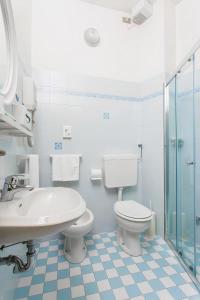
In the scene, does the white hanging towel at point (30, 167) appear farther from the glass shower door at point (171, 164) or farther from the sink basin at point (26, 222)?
the glass shower door at point (171, 164)

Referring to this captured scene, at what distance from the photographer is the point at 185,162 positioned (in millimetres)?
1544

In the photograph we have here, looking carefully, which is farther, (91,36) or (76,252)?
(91,36)

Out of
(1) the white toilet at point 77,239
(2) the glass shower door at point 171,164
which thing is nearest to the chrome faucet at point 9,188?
(1) the white toilet at point 77,239

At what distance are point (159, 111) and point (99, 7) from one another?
4.51 feet

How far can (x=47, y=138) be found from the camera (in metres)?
1.71

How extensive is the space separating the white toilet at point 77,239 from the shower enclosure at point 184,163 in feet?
2.73

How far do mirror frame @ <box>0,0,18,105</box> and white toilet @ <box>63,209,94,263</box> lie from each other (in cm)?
103

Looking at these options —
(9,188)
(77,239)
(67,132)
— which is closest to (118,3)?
(67,132)

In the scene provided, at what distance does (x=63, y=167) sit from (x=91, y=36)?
4.73ft

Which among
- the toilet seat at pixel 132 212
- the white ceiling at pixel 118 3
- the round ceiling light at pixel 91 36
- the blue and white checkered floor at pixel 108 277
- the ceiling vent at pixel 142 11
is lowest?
the blue and white checkered floor at pixel 108 277

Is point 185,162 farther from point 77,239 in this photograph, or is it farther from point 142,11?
point 142,11

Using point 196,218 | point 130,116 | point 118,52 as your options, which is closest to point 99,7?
point 118,52

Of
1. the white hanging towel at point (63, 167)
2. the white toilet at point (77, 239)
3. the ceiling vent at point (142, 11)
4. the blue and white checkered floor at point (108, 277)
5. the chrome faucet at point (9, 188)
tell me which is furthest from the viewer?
the ceiling vent at point (142, 11)

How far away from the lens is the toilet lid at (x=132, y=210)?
1.46 m
